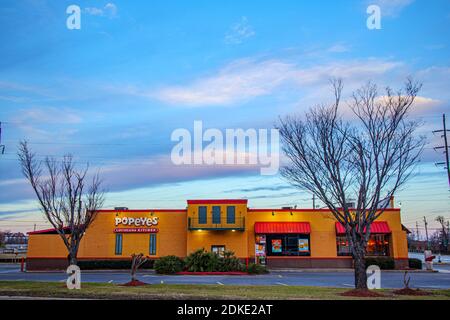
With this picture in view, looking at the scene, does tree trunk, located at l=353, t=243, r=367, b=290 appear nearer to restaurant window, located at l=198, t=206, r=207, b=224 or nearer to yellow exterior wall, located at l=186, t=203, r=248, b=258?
yellow exterior wall, located at l=186, t=203, r=248, b=258

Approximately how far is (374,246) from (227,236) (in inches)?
538

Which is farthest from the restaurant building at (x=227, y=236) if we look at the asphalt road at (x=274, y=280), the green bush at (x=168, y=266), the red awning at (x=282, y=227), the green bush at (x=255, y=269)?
the asphalt road at (x=274, y=280)

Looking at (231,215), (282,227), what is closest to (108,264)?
(231,215)

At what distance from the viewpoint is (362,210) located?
17.6 metres

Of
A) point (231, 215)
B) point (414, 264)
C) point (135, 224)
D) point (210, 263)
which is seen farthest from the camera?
point (135, 224)

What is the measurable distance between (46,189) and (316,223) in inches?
1026

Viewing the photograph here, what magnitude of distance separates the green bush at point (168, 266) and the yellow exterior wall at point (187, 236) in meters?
7.13

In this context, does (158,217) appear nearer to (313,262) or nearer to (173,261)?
(173,261)

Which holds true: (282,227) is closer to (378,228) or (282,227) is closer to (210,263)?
(378,228)

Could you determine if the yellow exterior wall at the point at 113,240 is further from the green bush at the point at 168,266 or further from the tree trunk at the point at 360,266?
the tree trunk at the point at 360,266

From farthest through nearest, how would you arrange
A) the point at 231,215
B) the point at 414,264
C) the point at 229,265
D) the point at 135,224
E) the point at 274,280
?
1. the point at 135,224
2. the point at 231,215
3. the point at 414,264
4. the point at 229,265
5. the point at 274,280

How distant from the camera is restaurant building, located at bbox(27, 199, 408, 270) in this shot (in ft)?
130

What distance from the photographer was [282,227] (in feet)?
132
